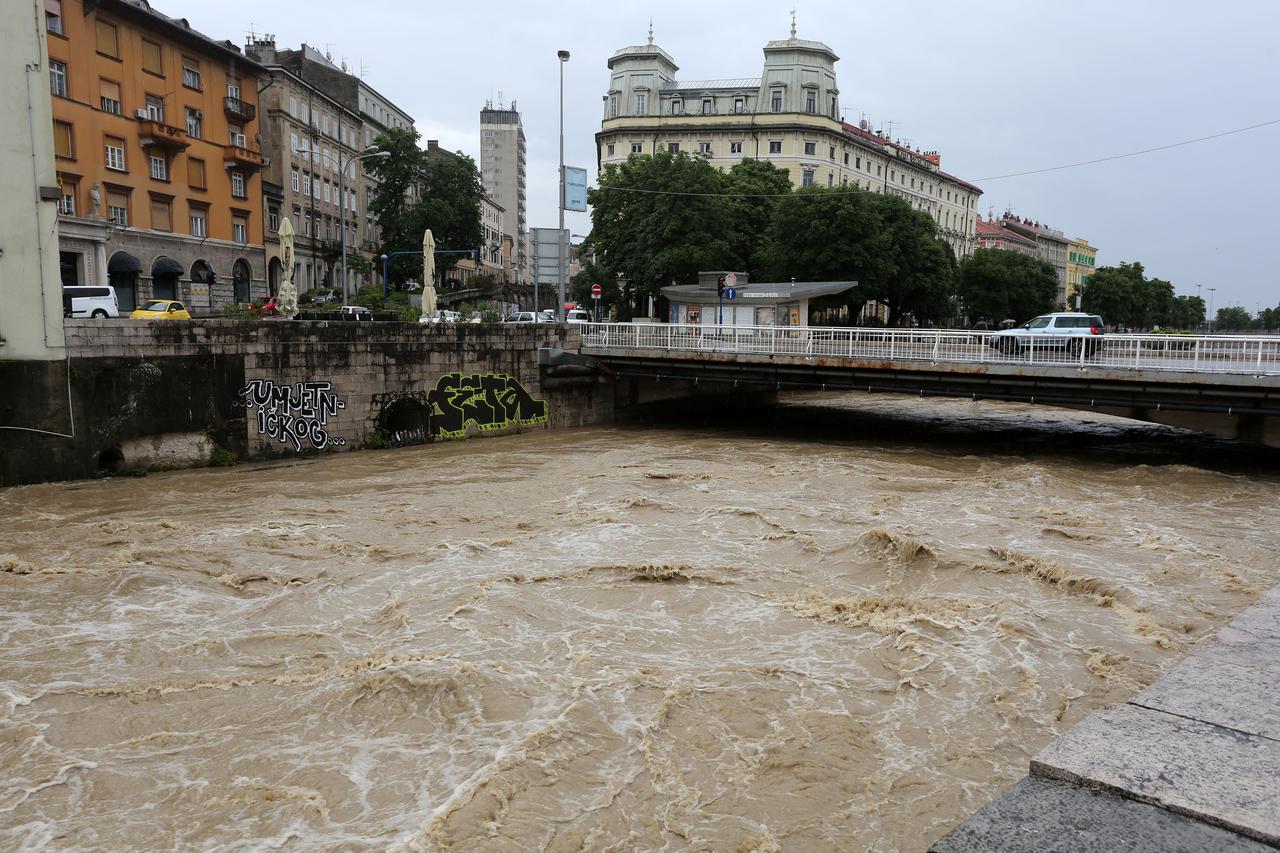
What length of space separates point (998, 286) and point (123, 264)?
64551 mm

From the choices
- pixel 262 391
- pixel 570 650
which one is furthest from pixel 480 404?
pixel 570 650

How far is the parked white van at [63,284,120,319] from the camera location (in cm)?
2845

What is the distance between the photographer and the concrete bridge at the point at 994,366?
21.3 meters

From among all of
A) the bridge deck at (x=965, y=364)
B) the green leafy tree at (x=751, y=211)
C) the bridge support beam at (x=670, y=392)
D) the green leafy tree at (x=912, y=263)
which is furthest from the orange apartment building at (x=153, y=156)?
the green leafy tree at (x=912, y=263)

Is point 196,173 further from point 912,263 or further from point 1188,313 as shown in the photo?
point 1188,313

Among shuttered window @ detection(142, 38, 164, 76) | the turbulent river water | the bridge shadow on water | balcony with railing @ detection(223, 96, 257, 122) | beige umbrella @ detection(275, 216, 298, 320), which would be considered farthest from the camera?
balcony with railing @ detection(223, 96, 257, 122)

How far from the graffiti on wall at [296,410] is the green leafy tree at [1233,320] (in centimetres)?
18739

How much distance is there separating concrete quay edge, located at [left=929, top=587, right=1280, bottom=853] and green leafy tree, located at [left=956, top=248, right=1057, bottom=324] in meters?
74.9

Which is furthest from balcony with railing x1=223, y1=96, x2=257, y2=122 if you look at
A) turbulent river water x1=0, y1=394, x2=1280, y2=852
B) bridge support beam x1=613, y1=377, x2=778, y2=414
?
turbulent river water x1=0, y1=394, x2=1280, y2=852

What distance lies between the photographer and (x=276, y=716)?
874cm

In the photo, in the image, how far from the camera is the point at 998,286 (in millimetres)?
75188

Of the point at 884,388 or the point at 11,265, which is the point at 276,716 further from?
the point at 884,388

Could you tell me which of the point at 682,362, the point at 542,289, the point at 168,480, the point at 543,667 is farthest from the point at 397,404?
the point at 542,289

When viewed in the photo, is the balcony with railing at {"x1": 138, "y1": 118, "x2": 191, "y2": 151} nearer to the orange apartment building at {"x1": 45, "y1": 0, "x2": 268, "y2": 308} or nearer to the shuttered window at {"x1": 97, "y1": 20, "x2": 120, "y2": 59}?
the orange apartment building at {"x1": 45, "y1": 0, "x2": 268, "y2": 308}
